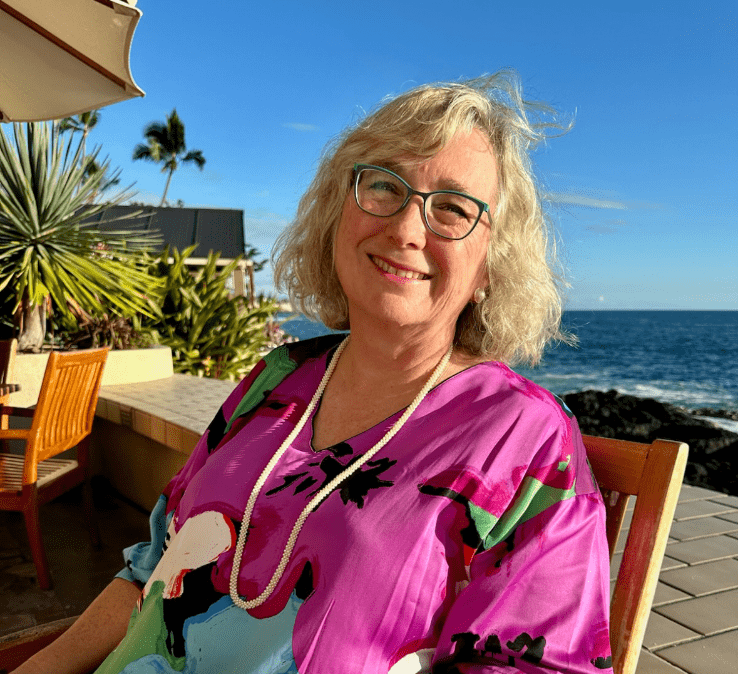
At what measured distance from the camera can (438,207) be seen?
1.25 meters

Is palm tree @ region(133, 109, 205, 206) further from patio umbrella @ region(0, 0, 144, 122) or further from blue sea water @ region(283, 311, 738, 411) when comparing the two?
patio umbrella @ region(0, 0, 144, 122)

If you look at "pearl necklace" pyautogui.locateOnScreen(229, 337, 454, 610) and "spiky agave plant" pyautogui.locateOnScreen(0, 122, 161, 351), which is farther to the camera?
"spiky agave plant" pyautogui.locateOnScreen(0, 122, 161, 351)

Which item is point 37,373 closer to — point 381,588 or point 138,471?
point 138,471

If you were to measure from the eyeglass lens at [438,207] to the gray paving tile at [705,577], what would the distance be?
5.33 ft

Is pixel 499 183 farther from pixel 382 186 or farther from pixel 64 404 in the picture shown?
pixel 64 404

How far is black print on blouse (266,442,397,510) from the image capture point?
1067mm

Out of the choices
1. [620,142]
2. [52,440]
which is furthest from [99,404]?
[620,142]

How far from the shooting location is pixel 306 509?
3.60 feet

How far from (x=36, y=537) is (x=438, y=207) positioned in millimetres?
2693

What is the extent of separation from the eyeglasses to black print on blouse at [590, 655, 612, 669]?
29.1 inches

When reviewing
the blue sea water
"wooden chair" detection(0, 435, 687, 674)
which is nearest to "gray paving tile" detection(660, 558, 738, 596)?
"wooden chair" detection(0, 435, 687, 674)

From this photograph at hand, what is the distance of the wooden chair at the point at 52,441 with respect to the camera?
114 inches

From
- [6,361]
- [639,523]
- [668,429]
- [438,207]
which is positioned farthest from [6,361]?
[668,429]

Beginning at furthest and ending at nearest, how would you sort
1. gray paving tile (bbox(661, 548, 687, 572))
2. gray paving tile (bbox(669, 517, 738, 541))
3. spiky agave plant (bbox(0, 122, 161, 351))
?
spiky agave plant (bbox(0, 122, 161, 351))
gray paving tile (bbox(669, 517, 738, 541))
gray paving tile (bbox(661, 548, 687, 572))
